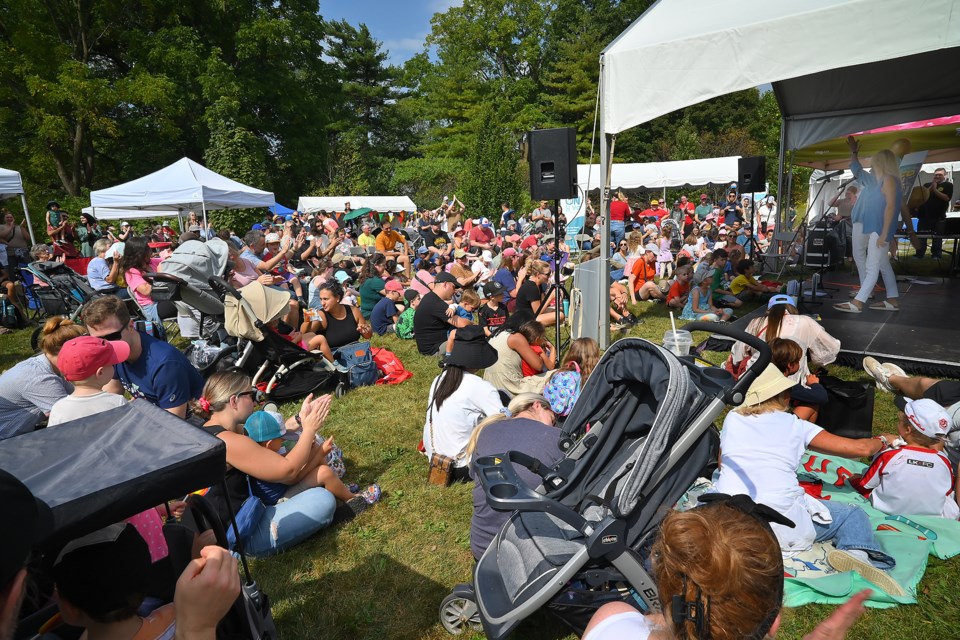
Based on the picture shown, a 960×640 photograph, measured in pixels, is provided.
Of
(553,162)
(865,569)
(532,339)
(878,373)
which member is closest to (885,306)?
(878,373)

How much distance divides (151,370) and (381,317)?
5091mm

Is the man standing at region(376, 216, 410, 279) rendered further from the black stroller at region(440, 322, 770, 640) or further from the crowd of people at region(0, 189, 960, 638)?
the black stroller at region(440, 322, 770, 640)

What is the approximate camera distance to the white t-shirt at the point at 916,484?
3410 millimetres

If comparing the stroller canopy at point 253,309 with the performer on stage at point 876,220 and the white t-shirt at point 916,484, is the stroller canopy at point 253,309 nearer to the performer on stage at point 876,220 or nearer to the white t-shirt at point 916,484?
the white t-shirt at point 916,484

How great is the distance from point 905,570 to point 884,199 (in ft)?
20.9

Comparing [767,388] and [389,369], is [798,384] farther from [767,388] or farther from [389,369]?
[389,369]

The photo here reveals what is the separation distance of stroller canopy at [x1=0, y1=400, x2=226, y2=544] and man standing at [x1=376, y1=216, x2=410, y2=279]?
1103cm

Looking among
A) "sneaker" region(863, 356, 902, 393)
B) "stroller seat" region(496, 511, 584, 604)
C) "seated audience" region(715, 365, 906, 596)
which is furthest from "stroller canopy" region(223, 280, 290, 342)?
"sneaker" region(863, 356, 902, 393)

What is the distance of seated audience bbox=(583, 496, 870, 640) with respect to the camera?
1286 millimetres

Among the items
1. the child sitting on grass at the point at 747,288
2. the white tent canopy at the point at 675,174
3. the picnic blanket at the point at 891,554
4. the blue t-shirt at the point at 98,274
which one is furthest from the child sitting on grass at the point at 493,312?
the white tent canopy at the point at 675,174

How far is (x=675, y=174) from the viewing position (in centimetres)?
2267

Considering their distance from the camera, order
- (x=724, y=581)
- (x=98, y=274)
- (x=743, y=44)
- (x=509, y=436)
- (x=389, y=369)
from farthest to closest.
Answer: (x=98, y=274)
(x=389, y=369)
(x=743, y=44)
(x=509, y=436)
(x=724, y=581)

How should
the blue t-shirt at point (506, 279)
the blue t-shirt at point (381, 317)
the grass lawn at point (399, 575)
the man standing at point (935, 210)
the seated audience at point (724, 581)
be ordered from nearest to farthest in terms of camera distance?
the seated audience at point (724, 581)
the grass lawn at point (399, 575)
the blue t-shirt at point (381, 317)
the blue t-shirt at point (506, 279)
the man standing at point (935, 210)

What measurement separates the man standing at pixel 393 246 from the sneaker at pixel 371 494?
355 inches
